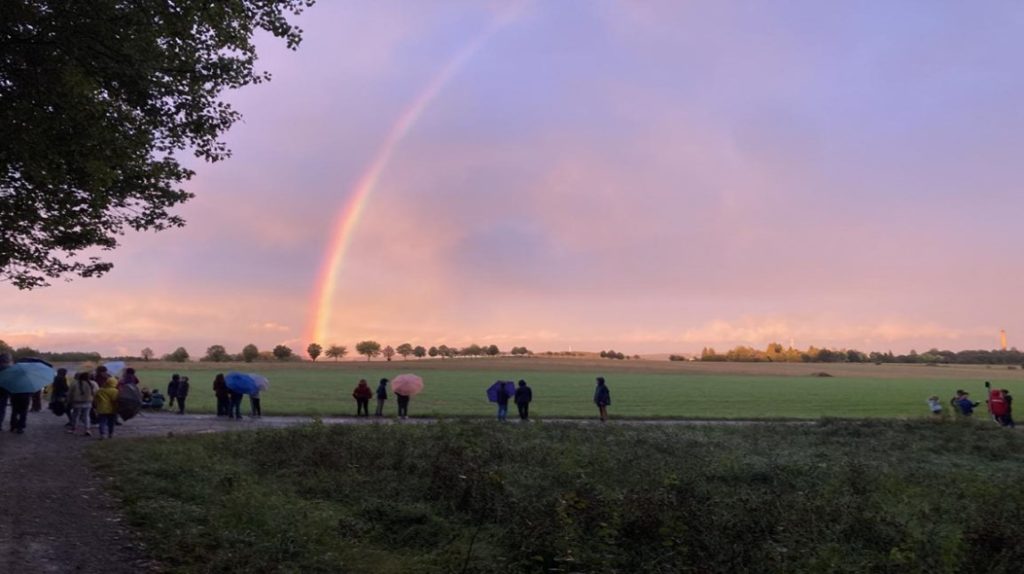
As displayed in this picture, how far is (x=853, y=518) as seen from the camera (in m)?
9.19

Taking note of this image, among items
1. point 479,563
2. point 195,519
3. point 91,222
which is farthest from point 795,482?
point 91,222

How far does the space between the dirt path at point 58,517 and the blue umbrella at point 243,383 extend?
8.89 metres

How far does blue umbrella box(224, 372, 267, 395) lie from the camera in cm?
2484

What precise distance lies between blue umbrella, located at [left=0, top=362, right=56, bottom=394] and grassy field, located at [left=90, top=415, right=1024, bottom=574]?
372cm

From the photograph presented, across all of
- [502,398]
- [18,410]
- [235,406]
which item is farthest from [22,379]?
[502,398]

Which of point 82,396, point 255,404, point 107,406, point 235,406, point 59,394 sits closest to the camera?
point 107,406

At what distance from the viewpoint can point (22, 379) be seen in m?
17.3

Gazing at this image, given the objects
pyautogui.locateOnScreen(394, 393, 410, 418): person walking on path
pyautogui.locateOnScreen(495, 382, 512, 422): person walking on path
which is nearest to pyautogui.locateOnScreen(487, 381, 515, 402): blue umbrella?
pyautogui.locateOnScreen(495, 382, 512, 422): person walking on path

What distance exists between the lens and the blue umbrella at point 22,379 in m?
17.2

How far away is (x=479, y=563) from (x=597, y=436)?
1374 centimetres

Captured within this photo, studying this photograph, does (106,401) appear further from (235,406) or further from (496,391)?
(496,391)

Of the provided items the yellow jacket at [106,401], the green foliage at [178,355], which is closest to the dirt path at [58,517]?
the yellow jacket at [106,401]

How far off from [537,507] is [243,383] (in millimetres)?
19059

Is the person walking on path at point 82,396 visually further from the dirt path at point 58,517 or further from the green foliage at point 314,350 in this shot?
the green foliage at point 314,350
